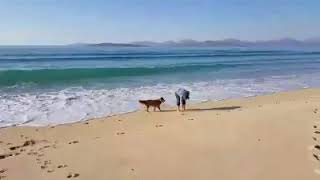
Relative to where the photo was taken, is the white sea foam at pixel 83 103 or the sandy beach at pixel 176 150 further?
the white sea foam at pixel 83 103

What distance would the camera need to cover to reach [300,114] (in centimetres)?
1055

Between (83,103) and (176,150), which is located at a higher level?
(176,150)

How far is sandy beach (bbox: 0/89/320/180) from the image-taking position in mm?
6355

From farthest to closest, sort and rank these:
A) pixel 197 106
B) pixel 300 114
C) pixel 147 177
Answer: pixel 197 106 → pixel 300 114 → pixel 147 177

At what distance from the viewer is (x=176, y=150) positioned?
746 centimetres

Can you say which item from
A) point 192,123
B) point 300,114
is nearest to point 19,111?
point 192,123

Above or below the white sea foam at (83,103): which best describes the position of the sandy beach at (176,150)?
above

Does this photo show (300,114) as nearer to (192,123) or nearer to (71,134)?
(192,123)

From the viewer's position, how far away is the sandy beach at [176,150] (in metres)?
6.36

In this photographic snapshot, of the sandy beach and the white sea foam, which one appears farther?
the white sea foam

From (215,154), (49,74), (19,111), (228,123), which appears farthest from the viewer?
(49,74)

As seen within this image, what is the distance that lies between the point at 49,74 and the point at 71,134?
858 inches

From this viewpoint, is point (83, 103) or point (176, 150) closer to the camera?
point (176, 150)

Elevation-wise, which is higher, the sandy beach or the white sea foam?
the sandy beach
